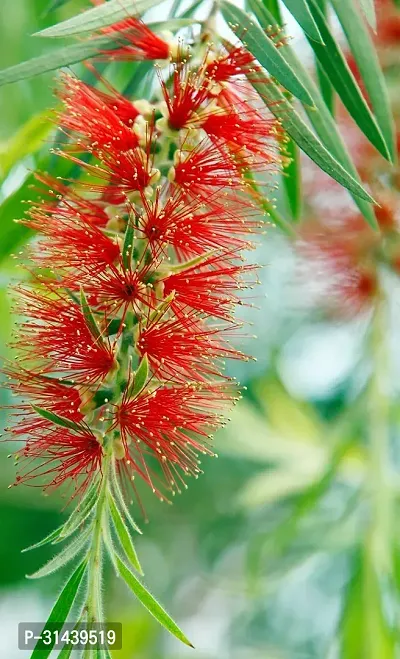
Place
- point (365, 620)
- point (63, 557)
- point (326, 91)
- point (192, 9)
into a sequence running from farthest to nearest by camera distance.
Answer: point (365, 620) → point (326, 91) → point (192, 9) → point (63, 557)

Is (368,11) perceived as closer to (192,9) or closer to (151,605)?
(192,9)

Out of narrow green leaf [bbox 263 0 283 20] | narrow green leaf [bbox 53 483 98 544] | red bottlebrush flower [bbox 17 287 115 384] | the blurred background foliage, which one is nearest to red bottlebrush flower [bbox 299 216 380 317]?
the blurred background foliage

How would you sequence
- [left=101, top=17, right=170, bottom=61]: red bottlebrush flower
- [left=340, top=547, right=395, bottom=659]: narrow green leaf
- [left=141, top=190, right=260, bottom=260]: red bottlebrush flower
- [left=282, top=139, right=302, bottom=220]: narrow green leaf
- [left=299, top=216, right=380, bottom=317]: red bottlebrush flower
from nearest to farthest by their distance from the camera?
1. [left=141, top=190, right=260, bottom=260]: red bottlebrush flower
2. [left=101, top=17, right=170, bottom=61]: red bottlebrush flower
3. [left=282, top=139, right=302, bottom=220]: narrow green leaf
4. [left=299, top=216, right=380, bottom=317]: red bottlebrush flower
5. [left=340, top=547, right=395, bottom=659]: narrow green leaf

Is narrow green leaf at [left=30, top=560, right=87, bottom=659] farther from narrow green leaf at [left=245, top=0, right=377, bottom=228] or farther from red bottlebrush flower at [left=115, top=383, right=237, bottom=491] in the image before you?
narrow green leaf at [left=245, top=0, right=377, bottom=228]

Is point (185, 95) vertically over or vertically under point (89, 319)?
over

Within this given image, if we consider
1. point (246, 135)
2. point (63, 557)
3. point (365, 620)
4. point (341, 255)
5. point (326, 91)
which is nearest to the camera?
point (63, 557)

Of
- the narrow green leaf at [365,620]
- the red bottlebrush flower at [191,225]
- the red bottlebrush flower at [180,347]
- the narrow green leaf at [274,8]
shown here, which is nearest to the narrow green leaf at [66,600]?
the red bottlebrush flower at [180,347]

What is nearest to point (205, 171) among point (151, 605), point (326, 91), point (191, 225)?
point (191, 225)

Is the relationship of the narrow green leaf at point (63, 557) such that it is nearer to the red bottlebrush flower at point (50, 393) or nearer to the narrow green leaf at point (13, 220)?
the red bottlebrush flower at point (50, 393)
